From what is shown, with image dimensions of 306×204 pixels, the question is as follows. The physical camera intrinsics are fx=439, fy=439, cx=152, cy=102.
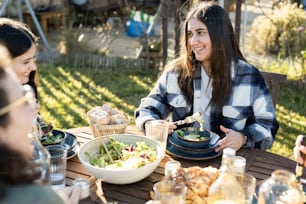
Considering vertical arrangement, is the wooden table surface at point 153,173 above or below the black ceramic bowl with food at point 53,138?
below

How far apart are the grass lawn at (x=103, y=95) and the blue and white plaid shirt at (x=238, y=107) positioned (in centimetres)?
175

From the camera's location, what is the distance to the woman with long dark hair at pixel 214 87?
2480 mm

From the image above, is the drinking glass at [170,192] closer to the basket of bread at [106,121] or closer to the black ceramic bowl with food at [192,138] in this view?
the black ceramic bowl with food at [192,138]

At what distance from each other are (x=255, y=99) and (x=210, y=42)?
0.42 meters

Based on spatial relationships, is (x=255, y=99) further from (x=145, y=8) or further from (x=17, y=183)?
(x=145, y=8)

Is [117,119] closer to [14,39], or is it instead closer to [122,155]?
[122,155]

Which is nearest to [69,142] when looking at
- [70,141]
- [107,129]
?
[70,141]

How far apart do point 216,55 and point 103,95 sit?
308cm

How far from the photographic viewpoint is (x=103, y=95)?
5.45 m

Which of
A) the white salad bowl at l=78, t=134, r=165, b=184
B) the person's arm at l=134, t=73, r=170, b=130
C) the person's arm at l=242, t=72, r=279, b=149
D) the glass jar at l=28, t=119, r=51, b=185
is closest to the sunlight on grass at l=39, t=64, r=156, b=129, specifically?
the person's arm at l=134, t=73, r=170, b=130

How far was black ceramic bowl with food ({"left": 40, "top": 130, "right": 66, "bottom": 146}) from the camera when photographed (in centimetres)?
208

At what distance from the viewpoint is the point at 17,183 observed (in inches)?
46.6

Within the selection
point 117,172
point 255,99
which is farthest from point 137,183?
point 255,99

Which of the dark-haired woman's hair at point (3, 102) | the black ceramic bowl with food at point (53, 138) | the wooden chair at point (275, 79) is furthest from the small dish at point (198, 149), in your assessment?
the dark-haired woman's hair at point (3, 102)
